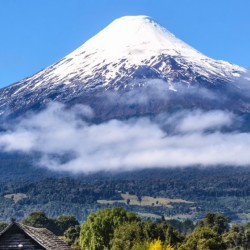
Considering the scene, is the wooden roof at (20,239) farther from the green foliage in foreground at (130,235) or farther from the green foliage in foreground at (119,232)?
the green foliage in foreground at (119,232)

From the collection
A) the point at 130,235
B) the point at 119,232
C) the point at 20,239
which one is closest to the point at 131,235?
the point at 130,235

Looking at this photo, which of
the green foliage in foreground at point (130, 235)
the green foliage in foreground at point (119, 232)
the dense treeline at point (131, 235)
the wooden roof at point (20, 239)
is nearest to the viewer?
the wooden roof at point (20, 239)

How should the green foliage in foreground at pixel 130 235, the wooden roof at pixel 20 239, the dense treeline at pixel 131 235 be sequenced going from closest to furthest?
the wooden roof at pixel 20 239, the dense treeline at pixel 131 235, the green foliage in foreground at pixel 130 235

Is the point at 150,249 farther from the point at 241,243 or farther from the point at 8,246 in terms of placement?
the point at 241,243

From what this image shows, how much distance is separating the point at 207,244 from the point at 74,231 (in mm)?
61371

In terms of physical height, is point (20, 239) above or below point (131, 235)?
above

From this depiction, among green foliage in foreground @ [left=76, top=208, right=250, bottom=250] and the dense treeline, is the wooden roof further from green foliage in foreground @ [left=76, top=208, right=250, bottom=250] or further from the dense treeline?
green foliage in foreground @ [left=76, top=208, right=250, bottom=250]

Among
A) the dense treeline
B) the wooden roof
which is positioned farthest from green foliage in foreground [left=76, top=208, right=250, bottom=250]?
the wooden roof

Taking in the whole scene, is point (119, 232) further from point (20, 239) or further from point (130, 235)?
point (20, 239)

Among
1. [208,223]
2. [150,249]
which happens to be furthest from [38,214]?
[150,249]

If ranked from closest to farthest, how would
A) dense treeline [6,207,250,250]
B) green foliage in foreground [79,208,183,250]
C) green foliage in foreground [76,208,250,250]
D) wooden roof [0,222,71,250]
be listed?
wooden roof [0,222,71,250] → dense treeline [6,207,250,250] → green foliage in foreground [76,208,250,250] → green foliage in foreground [79,208,183,250]

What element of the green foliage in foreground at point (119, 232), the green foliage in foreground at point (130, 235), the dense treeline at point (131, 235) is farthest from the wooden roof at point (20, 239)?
the green foliage in foreground at point (119, 232)

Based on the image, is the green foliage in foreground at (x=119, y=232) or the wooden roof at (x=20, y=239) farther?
the green foliage in foreground at (x=119, y=232)

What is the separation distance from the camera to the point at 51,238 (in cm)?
5038
